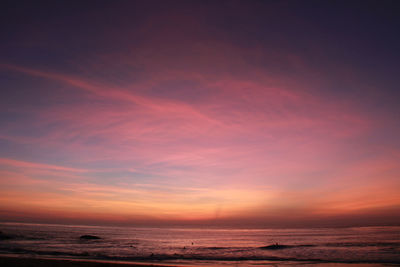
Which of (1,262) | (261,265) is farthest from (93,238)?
(261,265)

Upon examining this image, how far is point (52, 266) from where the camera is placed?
20594 mm

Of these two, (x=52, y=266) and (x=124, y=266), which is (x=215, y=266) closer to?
(x=124, y=266)

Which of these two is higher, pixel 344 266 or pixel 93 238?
pixel 344 266

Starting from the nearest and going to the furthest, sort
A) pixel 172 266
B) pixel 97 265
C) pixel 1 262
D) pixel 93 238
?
1. pixel 1 262
2. pixel 97 265
3. pixel 172 266
4. pixel 93 238

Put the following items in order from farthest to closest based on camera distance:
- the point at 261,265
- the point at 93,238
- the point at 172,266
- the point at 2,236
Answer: the point at 93,238, the point at 2,236, the point at 261,265, the point at 172,266

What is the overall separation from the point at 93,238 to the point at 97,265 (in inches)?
1942

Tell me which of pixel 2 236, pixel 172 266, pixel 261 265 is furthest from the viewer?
pixel 2 236

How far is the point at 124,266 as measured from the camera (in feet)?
72.5

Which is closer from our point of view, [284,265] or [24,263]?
[24,263]

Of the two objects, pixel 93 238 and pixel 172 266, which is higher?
pixel 172 266

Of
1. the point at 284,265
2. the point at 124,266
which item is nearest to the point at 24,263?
the point at 124,266

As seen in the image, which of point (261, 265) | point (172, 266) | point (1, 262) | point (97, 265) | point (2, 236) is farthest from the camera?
point (2, 236)

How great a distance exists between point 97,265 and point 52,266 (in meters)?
3.47

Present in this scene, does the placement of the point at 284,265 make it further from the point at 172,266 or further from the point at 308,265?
the point at 172,266
